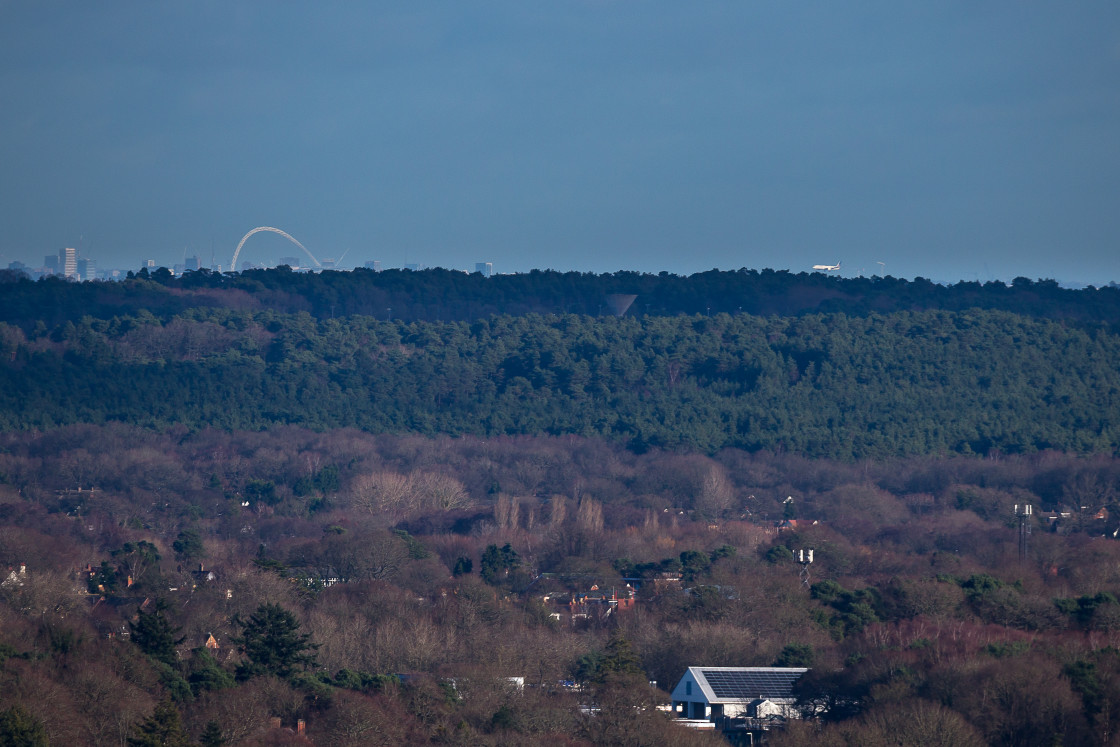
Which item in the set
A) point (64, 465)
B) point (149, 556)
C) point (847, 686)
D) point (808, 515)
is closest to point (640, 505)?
point (808, 515)

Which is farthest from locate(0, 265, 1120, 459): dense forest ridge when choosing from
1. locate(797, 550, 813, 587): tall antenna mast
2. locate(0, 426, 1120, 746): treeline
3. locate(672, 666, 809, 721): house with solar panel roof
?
locate(672, 666, 809, 721): house with solar panel roof

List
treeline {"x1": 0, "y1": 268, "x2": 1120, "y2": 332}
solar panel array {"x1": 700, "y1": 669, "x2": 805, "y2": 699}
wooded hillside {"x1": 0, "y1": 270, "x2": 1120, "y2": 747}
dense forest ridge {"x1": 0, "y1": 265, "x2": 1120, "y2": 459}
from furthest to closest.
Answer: treeline {"x1": 0, "y1": 268, "x2": 1120, "y2": 332}
dense forest ridge {"x1": 0, "y1": 265, "x2": 1120, "y2": 459}
solar panel array {"x1": 700, "y1": 669, "x2": 805, "y2": 699}
wooded hillside {"x1": 0, "y1": 270, "x2": 1120, "y2": 747}

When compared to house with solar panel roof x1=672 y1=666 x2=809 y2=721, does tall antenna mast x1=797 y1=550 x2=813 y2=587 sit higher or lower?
lower

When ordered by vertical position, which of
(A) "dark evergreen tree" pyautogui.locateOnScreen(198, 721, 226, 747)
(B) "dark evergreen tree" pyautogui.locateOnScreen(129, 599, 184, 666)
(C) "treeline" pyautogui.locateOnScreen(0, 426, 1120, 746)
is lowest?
(C) "treeline" pyautogui.locateOnScreen(0, 426, 1120, 746)

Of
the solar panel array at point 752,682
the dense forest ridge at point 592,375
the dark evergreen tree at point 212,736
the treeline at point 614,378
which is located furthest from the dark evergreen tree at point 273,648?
the treeline at point 614,378

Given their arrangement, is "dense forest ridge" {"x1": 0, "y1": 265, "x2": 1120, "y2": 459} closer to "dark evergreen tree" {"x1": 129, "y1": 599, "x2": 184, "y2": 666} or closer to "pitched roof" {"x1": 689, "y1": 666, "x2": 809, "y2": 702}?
"pitched roof" {"x1": 689, "y1": 666, "x2": 809, "y2": 702}

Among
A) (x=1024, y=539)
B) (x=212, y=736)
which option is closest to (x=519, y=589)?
(x=1024, y=539)

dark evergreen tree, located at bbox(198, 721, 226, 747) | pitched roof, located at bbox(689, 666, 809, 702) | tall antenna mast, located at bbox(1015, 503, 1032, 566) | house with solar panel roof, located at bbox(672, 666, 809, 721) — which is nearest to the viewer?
dark evergreen tree, located at bbox(198, 721, 226, 747)

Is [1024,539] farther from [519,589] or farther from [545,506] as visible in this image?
[545,506]

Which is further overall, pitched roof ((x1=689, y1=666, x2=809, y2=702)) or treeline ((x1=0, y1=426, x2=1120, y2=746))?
pitched roof ((x1=689, y1=666, x2=809, y2=702))
